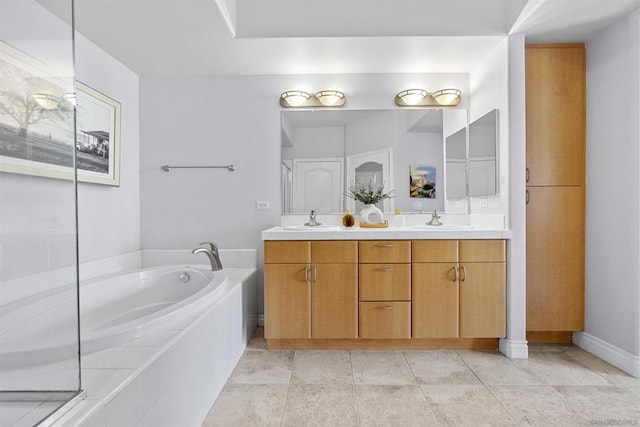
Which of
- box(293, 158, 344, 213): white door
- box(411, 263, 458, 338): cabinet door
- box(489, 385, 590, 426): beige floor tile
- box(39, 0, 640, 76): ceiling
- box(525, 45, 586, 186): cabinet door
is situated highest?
box(39, 0, 640, 76): ceiling

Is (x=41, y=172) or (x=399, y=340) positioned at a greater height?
(x=41, y=172)

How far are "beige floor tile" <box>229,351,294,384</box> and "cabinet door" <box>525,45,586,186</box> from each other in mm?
2186

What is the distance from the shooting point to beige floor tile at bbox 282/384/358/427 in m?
1.65

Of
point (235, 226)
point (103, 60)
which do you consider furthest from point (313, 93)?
point (103, 60)

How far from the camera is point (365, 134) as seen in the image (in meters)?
3.00

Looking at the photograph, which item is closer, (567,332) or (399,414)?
(399,414)

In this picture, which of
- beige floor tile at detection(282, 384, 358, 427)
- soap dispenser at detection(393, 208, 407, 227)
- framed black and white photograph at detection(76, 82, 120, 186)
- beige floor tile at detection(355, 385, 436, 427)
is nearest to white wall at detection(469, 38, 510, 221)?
soap dispenser at detection(393, 208, 407, 227)

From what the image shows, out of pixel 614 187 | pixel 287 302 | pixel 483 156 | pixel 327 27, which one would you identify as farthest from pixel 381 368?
pixel 327 27

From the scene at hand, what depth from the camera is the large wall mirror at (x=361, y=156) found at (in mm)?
2984

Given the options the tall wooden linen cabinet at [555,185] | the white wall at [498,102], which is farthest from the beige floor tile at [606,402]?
the white wall at [498,102]

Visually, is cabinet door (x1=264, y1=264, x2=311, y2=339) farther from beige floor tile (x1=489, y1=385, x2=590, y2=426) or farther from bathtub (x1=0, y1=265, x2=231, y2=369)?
beige floor tile (x1=489, y1=385, x2=590, y2=426)

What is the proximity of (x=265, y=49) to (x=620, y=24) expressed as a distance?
2.32 meters

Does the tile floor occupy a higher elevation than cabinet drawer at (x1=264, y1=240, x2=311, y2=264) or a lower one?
lower

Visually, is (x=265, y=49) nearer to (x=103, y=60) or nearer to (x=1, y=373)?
(x=103, y=60)
